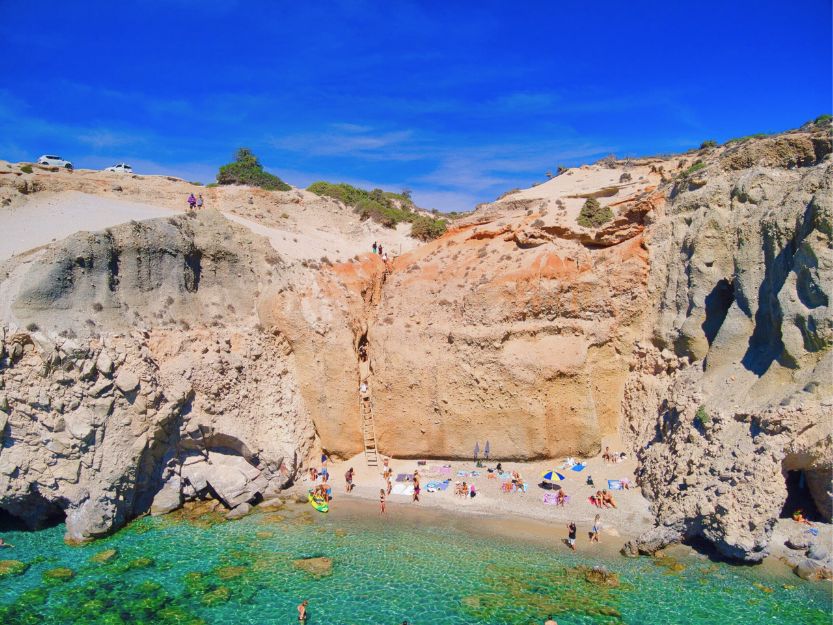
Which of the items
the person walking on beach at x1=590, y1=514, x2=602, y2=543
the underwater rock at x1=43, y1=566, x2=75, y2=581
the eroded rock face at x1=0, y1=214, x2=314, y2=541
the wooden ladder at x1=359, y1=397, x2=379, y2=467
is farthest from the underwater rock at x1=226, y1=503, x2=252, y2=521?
the person walking on beach at x1=590, y1=514, x2=602, y2=543

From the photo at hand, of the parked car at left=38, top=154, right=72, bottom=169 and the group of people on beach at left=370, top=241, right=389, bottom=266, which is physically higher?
the parked car at left=38, top=154, right=72, bottom=169

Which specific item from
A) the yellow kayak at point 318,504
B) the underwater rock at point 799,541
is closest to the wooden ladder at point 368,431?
the yellow kayak at point 318,504

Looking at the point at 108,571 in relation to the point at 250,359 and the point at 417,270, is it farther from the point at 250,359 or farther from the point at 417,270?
the point at 417,270

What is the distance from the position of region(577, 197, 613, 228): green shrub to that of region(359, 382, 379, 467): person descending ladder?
42.7 feet

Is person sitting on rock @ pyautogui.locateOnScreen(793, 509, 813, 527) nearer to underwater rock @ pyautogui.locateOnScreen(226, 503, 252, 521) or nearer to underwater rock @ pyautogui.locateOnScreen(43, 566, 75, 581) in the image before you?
underwater rock @ pyautogui.locateOnScreen(226, 503, 252, 521)

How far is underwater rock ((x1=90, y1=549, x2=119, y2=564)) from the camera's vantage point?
690 inches

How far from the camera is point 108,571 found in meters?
17.0

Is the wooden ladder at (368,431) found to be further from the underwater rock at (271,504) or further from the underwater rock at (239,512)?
the underwater rock at (239,512)

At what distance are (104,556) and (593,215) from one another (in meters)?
24.3

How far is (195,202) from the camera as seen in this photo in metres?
30.6

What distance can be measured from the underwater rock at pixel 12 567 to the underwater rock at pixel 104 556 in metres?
1.76

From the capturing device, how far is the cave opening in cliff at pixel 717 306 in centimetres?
2178

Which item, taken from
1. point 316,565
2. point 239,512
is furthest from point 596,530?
point 239,512

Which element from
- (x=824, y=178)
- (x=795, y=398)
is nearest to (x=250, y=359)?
(x=795, y=398)
